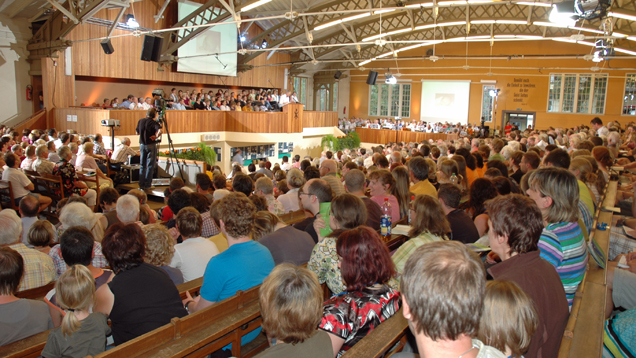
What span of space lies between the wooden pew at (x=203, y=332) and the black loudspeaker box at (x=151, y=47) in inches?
428

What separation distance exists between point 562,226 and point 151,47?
454 inches

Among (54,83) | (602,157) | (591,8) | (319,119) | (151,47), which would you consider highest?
(151,47)

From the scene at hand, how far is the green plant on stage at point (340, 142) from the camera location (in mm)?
19172

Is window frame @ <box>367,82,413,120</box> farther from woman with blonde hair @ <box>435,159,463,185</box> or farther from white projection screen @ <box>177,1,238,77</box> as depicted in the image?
woman with blonde hair @ <box>435,159,463,185</box>

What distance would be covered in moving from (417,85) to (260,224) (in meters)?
21.4

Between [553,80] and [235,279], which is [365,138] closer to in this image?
[553,80]

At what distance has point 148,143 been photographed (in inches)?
308

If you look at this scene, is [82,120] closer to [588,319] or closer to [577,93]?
[588,319]

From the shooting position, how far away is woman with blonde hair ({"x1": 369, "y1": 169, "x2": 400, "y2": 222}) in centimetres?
427

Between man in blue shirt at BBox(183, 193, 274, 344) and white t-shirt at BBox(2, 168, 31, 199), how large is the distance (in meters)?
4.99

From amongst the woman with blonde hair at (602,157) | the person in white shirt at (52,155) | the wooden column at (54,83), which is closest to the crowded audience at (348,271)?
the woman with blonde hair at (602,157)

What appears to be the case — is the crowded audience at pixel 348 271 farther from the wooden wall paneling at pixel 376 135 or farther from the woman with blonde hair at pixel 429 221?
the wooden wall paneling at pixel 376 135

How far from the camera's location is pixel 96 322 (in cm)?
211

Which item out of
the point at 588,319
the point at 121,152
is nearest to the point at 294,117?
the point at 121,152
